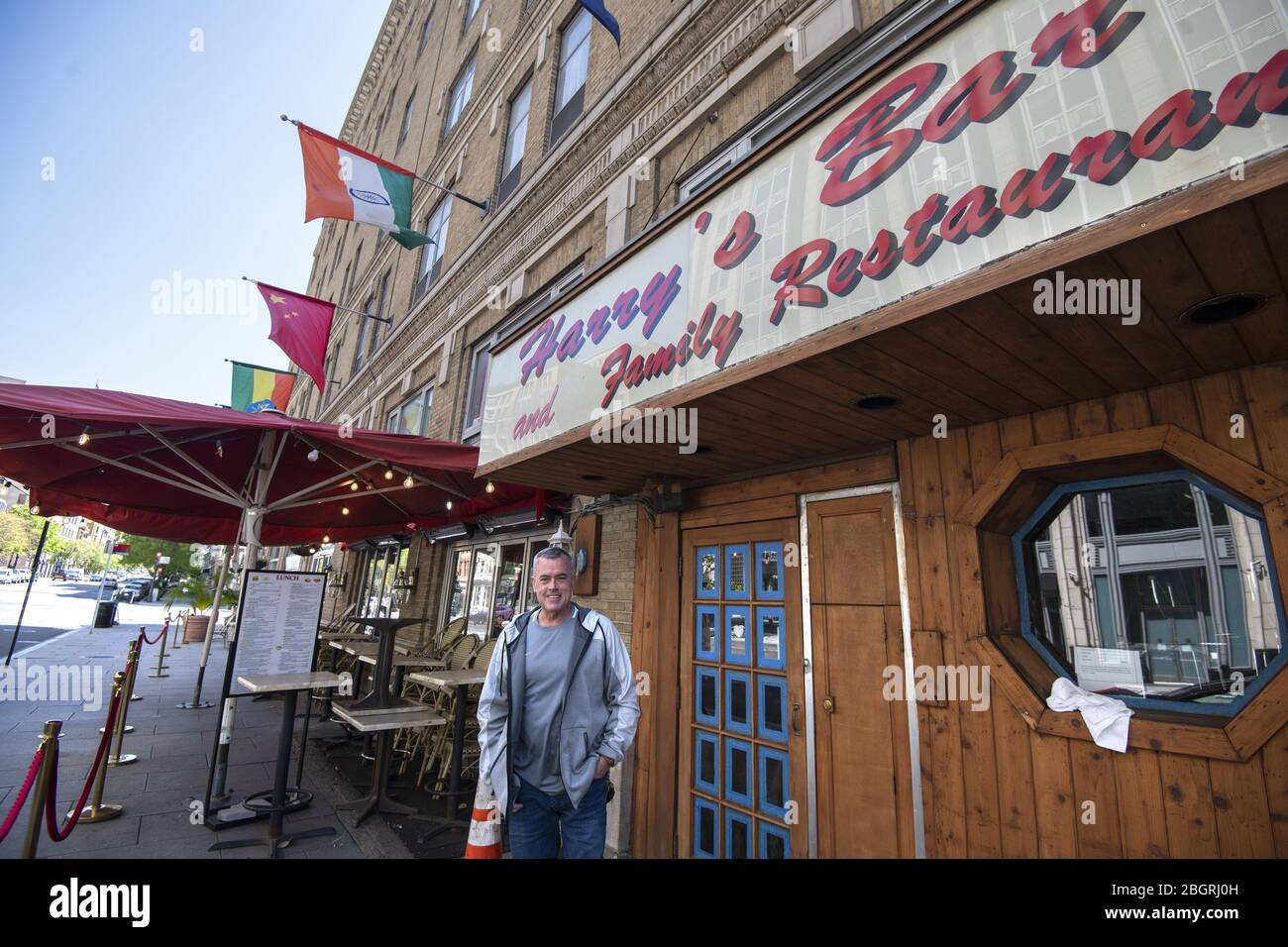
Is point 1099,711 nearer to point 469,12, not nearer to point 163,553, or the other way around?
point 469,12

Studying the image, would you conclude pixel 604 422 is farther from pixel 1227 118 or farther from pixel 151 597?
pixel 151 597

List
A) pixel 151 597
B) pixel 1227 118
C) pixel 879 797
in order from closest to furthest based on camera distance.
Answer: pixel 1227 118
pixel 879 797
pixel 151 597

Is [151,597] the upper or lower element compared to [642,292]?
lower

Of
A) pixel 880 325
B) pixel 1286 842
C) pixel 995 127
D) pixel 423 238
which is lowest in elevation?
pixel 1286 842

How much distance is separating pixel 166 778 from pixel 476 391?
655cm

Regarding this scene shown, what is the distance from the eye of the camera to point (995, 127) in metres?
2.16

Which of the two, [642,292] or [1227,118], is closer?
[1227,118]

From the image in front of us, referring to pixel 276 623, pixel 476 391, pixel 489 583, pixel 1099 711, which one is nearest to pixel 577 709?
pixel 1099 711

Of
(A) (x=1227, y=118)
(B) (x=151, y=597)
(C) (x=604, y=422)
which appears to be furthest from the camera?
(B) (x=151, y=597)

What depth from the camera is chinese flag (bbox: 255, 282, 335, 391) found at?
31.0 feet

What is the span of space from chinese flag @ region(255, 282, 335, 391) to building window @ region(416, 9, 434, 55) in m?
13.8

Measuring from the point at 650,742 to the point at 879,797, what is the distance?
2.02 metres

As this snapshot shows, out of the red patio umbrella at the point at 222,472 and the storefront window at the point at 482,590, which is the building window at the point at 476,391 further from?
the storefront window at the point at 482,590
